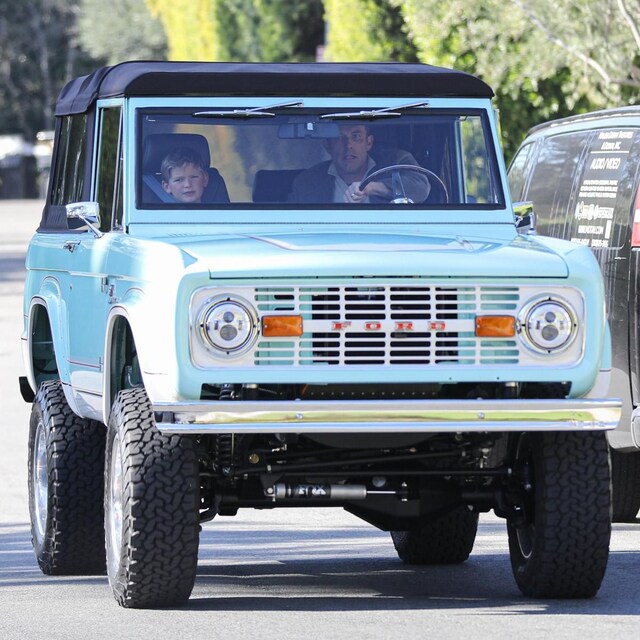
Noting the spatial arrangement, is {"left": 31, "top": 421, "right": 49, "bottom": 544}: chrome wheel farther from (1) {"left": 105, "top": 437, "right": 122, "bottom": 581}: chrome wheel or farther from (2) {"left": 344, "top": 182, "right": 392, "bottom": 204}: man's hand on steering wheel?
(2) {"left": 344, "top": 182, "right": 392, "bottom": 204}: man's hand on steering wheel

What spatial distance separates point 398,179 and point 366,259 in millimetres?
1529

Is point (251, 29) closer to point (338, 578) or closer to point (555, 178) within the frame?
point (555, 178)

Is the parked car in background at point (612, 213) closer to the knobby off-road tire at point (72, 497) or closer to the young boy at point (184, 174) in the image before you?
the young boy at point (184, 174)

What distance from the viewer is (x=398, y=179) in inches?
326

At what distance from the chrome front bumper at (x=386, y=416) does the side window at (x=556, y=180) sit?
349 centimetres

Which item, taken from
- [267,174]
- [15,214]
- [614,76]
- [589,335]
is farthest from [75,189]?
[15,214]

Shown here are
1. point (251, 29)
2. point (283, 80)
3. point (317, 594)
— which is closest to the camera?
point (317, 594)

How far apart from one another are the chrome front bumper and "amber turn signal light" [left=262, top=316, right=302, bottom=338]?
26 cm

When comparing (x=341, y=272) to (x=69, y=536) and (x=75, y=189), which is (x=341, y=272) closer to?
(x=69, y=536)

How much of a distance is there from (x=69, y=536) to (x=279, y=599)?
3.65 ft

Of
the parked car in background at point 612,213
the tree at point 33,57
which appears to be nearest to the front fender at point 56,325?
the parked car in background at point 612,213

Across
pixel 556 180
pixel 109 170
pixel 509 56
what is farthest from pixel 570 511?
pixel 509 56

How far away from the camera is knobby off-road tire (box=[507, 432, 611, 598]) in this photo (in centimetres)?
705

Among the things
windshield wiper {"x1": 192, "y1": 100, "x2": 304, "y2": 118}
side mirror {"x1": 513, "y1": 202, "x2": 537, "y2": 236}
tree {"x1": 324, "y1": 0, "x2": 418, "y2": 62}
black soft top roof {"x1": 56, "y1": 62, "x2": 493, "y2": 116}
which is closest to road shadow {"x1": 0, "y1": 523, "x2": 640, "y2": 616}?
side mirror {"x1": 513, "y1": 202, "x2": 537, "y2": 236}
